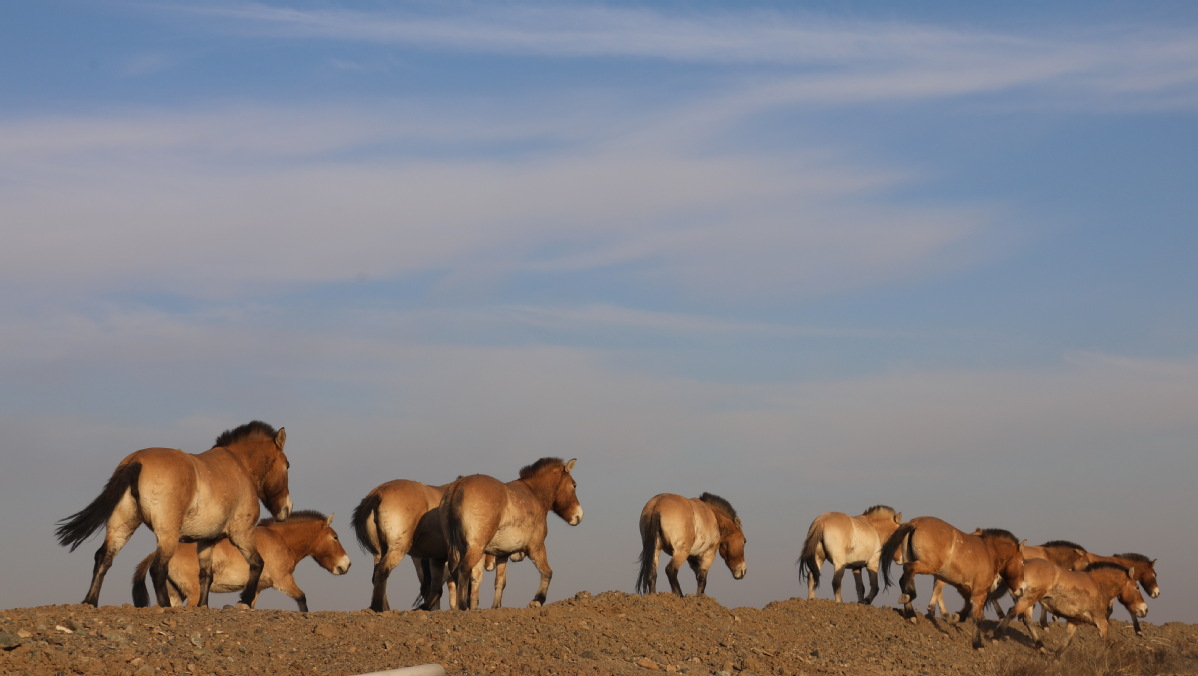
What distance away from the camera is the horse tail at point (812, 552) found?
2212 cm

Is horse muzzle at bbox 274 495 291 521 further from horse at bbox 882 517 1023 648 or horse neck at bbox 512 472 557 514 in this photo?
horse at bbox 882 517 1023 648

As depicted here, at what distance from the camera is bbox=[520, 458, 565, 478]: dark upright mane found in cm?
1870

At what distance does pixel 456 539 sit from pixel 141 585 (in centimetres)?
407

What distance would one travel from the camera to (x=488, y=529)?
16.0 meters

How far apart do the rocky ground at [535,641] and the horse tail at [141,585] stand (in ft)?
7.45

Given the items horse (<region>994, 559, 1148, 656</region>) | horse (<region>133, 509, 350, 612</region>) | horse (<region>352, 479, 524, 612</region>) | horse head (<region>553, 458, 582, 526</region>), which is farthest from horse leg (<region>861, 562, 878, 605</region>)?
horse (<region>133, 509, 350, 612</region>)

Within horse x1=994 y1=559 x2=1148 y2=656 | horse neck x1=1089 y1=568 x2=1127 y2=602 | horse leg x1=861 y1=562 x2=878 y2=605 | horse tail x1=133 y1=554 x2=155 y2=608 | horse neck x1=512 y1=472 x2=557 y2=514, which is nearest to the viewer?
horse tail x1=133 y1=554 x2=155 y2=608

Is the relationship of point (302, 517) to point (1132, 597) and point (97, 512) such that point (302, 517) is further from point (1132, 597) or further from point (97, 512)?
point (1132, 597)

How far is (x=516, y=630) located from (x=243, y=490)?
411cm

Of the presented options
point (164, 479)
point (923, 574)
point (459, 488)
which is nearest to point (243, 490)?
point (164, 479)

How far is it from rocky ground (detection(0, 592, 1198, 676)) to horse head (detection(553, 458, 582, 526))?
3.06m

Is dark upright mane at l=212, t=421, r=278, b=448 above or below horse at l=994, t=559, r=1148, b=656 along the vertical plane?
above

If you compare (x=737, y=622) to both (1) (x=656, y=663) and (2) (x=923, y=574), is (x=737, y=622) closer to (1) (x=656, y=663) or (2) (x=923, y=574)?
(1) (x=656, y=663)

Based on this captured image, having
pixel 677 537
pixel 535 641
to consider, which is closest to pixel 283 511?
pixel 535 641
